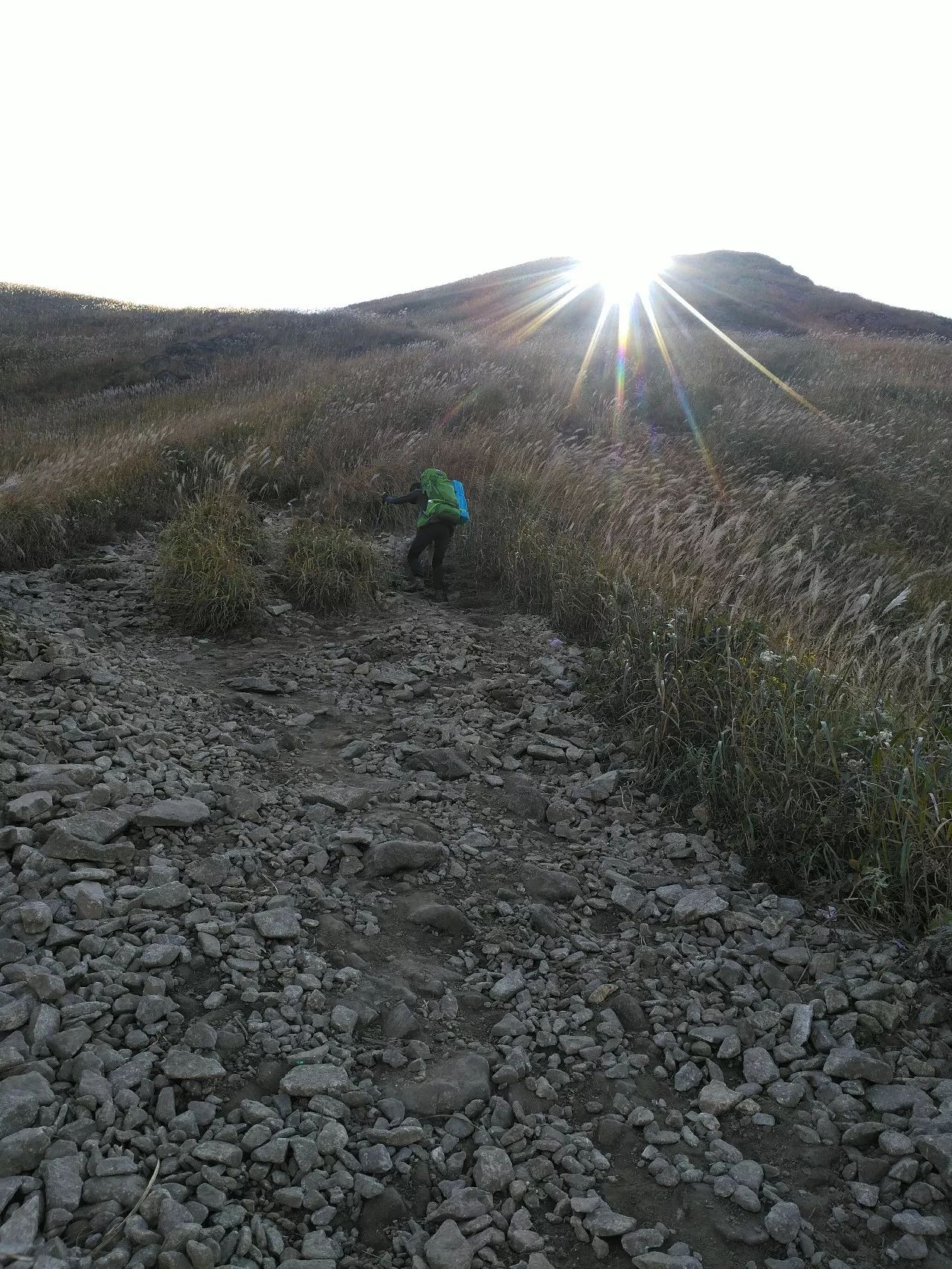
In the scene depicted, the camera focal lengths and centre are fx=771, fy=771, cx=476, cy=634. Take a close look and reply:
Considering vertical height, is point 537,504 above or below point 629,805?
above

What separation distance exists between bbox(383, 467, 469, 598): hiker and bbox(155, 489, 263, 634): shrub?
4.99ft

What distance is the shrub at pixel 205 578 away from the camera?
6117 millimetres

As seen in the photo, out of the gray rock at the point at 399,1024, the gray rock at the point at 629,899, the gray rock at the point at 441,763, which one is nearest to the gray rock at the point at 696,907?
the gray rock at the point at 629,899

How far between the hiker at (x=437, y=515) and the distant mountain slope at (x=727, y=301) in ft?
69.6

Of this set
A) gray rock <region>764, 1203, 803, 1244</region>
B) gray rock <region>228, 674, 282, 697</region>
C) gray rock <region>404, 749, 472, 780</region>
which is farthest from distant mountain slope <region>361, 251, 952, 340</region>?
gray rock <region>764, 1203, 803, 1244</region>

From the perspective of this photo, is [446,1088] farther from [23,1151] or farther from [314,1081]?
[23,1151]

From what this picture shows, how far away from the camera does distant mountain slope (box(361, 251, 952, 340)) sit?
2928cm

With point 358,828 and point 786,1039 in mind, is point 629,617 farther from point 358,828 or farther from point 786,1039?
point 786,1039

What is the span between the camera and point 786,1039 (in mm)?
2643

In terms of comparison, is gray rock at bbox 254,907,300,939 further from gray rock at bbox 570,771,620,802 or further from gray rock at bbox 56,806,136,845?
gray rock at bbox 570,771,620,802

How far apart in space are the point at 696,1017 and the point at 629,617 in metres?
2.89

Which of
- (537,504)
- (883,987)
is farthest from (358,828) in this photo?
(537,504)

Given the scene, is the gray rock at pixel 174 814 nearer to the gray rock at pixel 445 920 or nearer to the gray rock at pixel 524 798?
the gray rock at pixel 445 920

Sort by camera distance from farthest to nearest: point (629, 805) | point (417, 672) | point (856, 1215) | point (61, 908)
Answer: point (417, 672), point (629, 805), point (61, 908), point (856, 1215)
